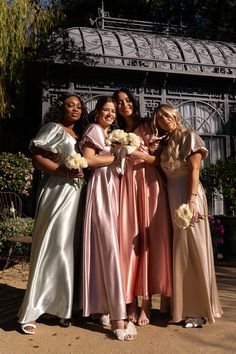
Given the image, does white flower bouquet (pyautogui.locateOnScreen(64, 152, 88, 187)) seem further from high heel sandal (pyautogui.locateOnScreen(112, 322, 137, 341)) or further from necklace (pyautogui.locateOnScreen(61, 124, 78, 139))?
high heel sandal (pyautogui.locateOnScreen(112, 322, 137, 341))

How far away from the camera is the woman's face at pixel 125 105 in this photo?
3663mm

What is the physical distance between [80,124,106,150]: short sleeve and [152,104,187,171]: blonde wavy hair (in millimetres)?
545

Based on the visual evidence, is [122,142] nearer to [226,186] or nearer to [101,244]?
[101,244]

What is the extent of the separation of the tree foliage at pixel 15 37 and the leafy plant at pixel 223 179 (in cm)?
490

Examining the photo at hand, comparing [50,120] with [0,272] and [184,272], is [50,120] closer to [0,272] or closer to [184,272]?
[184,272]

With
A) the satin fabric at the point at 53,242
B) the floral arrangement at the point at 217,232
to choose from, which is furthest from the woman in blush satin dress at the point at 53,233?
the floral arrangement at the point at 217,232

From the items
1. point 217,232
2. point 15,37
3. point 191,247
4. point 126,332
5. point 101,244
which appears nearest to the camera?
point 126,332

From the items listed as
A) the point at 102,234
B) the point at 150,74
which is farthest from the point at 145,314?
the point at 150,74

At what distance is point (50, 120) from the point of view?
3691 millimetres

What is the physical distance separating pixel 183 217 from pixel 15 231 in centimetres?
446

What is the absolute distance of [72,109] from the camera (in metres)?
3.56

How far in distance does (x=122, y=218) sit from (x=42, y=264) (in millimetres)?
795

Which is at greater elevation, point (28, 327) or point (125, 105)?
point (125, 105)

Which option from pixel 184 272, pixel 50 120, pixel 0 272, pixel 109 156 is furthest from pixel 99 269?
pixel 0 272
